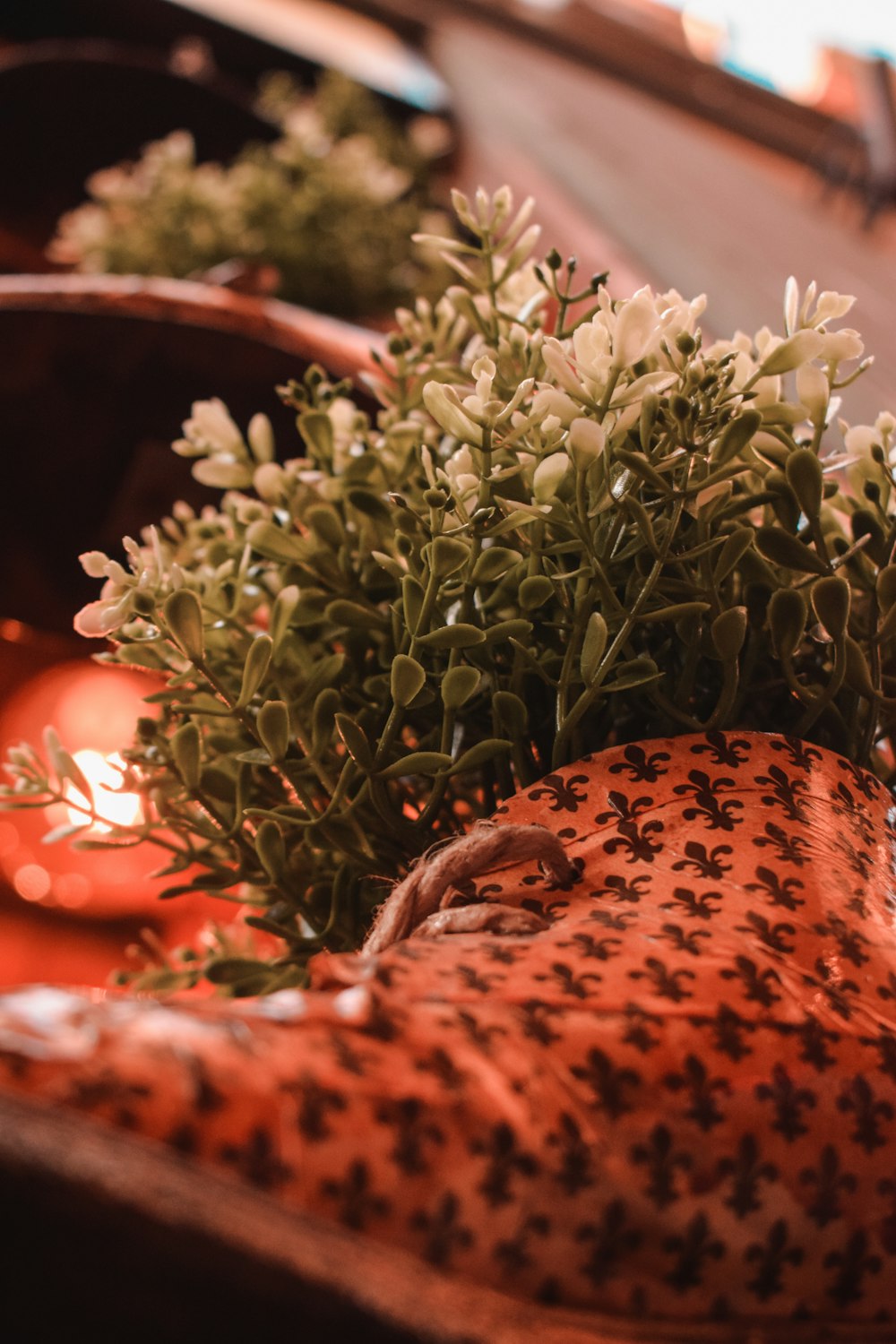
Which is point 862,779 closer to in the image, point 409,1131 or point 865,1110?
point 865,1110

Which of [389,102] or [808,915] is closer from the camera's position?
[808,915]

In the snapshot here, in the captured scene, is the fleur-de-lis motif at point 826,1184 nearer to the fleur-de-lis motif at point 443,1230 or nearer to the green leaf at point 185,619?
the fleur-de-lis motif at point 443,1230

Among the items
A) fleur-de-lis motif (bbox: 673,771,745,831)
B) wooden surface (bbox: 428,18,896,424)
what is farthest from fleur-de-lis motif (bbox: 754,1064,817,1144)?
wooden surface (bbox: 428,18,896,424)

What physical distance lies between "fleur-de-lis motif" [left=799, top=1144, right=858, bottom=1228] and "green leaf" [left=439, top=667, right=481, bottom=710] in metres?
0.21

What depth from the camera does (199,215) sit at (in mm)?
1658

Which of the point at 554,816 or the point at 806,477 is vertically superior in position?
the point at 806,477

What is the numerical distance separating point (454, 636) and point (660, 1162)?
0.69 ft

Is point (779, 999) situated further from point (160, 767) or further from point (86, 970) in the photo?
point (86, 970)

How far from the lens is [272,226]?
1684mm

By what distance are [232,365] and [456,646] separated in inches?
25.0

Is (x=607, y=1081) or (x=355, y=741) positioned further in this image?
(x=355, y=741)

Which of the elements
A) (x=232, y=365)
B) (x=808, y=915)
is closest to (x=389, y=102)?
(x=232, y=365)

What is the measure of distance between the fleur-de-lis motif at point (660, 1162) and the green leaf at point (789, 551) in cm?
25

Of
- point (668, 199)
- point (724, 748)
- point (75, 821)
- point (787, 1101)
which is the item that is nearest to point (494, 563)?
point (724, 748)
